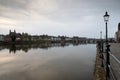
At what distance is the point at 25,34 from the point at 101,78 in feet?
453

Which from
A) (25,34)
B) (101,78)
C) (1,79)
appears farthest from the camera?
(25,34)

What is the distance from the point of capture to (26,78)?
13734mm

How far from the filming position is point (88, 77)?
13.9m

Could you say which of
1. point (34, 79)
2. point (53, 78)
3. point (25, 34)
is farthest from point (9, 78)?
point (25, 34)

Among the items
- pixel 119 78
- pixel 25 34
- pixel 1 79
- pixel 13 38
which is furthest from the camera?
pixel 25 34

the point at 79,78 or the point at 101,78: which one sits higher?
the point at 101,78

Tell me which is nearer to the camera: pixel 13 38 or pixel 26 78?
pixel 26 78

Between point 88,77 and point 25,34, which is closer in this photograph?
point 88,77

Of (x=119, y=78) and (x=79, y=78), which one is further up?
(x=119, y=78)

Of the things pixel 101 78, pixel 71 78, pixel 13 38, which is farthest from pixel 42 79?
pixel 13 38

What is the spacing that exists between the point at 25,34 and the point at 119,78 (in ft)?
457

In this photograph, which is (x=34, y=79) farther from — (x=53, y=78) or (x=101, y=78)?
(x=101, y=78)

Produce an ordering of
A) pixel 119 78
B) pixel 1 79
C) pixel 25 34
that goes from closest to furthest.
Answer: pixel 119 78
pixel 1 79
pixel 25 34

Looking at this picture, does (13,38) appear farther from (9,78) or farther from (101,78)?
(101,78)
